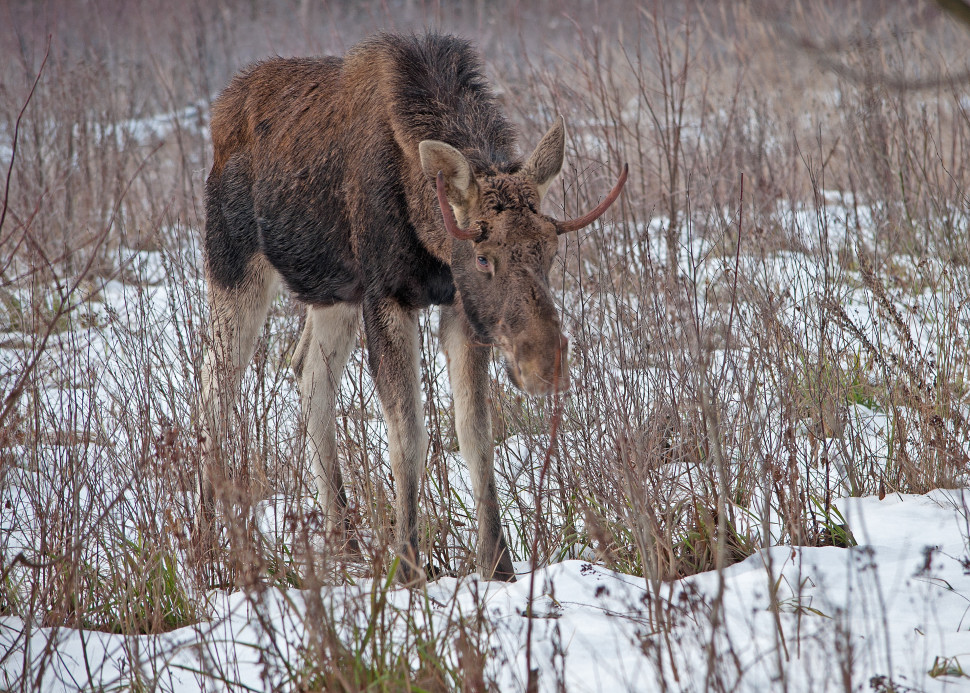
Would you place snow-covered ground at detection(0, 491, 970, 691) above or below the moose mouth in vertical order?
below

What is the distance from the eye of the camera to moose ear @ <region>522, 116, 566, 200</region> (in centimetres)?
366

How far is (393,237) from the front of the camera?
4.00m

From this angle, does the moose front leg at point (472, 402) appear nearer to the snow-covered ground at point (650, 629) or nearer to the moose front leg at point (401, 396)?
the moose front leg at point (401, 396)

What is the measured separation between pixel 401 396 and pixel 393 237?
722mm

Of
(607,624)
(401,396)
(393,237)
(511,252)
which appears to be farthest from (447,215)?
(607,624)

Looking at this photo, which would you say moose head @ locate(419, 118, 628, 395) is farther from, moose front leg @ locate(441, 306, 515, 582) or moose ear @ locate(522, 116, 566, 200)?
moose front leg @ locate(441, 306, 515, 582)

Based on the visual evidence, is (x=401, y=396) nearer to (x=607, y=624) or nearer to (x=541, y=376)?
(x=541, y=376)

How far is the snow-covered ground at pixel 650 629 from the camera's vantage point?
2.56 metres

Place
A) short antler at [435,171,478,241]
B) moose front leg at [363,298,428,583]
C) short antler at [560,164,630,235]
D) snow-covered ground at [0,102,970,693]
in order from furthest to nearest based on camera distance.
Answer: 1. moose front leg at [363,298,428,583]
2. short antler at [435,171,478,241]
3. short antler at [560,164,630,235]
4. snow-covered ground at [0,102,970,693]

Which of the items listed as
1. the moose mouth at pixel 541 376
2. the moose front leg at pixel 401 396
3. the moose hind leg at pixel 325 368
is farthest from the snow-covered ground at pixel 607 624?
the moose hind leg at pixel 325 368

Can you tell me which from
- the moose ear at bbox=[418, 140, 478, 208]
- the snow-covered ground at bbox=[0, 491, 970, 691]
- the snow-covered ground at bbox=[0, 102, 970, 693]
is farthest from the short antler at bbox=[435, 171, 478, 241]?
the snow-covered ground at bbox=[0, 491, 970, 691]

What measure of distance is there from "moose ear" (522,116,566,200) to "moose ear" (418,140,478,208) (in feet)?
0.84

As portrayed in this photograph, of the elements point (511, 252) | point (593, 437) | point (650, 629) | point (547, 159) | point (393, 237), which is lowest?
point (650, 629)

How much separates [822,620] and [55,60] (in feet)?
34.8
